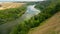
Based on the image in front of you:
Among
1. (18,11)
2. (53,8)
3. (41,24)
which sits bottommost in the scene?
(18,11)

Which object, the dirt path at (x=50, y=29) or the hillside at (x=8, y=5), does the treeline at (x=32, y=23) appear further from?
the hillside at (x=8, y=5)

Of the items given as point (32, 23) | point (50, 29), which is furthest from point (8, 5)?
point (50, 29)

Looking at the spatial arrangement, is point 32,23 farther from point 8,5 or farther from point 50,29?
point 8,5

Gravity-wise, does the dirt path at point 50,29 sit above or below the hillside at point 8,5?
above

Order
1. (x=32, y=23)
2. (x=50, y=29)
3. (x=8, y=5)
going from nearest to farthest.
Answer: (x=50, y=29)
(x=32, y=23)
(x=8, y=5)

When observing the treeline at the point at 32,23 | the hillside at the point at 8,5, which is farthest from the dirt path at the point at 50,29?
the hillside at the point at 8,5

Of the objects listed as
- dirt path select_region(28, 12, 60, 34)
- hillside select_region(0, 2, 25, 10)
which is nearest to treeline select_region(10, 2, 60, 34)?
dirt path select_region(28, 12, 60, 34)

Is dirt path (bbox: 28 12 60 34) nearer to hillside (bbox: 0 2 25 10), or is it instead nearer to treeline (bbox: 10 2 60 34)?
treeline (bbox: 10 2 60 34)

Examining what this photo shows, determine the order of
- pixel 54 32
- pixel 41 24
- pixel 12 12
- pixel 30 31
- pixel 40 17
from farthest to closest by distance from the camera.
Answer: pixel 12 12 → pixel 40 17 → pixel 41 24 → pixel 30 31 → pixel 54 32

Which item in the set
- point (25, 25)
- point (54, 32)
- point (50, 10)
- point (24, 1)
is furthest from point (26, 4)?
point (54, 32)

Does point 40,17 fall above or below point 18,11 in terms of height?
above

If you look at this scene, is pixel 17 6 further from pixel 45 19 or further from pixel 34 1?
pixel 45 19
